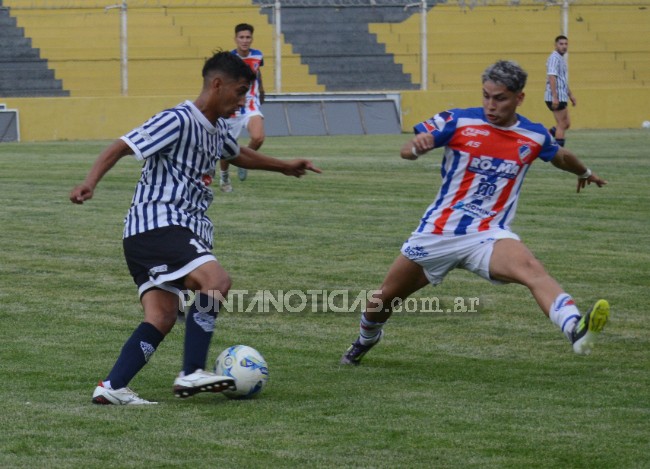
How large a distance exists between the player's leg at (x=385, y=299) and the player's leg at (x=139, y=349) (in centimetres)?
123

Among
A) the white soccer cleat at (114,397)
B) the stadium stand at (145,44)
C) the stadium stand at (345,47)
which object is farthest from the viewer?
the stadium stand at (345,47)

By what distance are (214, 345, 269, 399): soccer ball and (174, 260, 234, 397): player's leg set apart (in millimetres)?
112

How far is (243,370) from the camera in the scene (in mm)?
6055

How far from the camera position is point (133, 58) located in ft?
98.4

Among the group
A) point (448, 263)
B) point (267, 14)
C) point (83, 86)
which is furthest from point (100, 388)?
point (267, 14)

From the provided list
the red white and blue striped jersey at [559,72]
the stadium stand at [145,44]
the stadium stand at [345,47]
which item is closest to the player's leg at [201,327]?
the red white and blue striped jersey at [559,72]

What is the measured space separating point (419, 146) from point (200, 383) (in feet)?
5.21

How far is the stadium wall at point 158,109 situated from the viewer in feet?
87.9

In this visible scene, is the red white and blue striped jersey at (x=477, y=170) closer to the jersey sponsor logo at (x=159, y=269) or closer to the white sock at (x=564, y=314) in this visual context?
the white sock at (x=564, y=314)

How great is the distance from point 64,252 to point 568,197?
260 inches

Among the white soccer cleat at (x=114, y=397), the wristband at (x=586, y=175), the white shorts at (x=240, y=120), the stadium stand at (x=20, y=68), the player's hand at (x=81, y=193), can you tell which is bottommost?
the stadium stand at (x=20, y=68)

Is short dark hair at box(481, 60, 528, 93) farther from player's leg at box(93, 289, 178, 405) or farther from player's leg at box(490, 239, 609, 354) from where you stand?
player's leg at box(93, 289, 178, 405)

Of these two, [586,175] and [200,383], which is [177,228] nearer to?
[200,383]

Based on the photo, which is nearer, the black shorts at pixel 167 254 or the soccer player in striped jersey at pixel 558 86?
the black shorts at pixel 167 254
